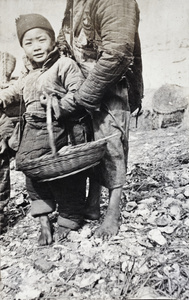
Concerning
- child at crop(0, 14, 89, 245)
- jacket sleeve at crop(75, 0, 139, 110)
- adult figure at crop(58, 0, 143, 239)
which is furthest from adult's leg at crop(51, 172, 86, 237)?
jacket sleeve at crop(75, 0, 139, 110)

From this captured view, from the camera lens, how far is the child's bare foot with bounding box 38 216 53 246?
1524 millimetres

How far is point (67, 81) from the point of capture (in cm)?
145

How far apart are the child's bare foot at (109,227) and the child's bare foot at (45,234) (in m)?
0.25

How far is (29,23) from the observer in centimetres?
141

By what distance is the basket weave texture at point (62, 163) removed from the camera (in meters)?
1.24

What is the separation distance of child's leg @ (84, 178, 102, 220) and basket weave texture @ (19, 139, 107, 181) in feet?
1.47

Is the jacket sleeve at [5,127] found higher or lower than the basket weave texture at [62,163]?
higher

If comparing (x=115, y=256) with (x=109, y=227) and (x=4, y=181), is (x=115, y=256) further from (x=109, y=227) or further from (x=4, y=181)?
(x=4, y=181)

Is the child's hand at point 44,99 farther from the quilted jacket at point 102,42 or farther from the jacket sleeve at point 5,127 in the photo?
the jacket sleeve at point 5,127

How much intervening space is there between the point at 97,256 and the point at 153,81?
1044 millimetres

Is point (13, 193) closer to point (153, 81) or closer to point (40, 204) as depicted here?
point (40, 204)

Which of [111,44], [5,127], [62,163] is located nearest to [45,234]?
[62,163]

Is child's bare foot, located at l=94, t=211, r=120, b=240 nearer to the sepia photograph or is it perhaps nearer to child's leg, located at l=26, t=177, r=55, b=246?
the sepia photograph

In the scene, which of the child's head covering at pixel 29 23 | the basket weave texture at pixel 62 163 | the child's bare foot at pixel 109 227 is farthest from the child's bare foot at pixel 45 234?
the child's head covering at pixel 29 23
